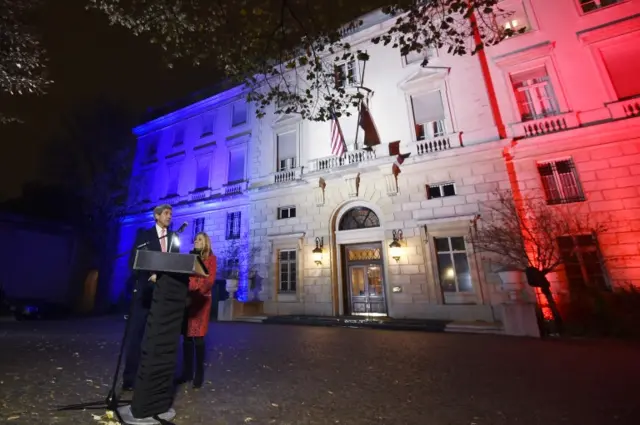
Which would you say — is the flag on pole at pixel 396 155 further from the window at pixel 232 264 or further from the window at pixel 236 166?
the window at pixel 232 264

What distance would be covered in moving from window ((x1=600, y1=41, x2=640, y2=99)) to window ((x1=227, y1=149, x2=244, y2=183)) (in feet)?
62.7

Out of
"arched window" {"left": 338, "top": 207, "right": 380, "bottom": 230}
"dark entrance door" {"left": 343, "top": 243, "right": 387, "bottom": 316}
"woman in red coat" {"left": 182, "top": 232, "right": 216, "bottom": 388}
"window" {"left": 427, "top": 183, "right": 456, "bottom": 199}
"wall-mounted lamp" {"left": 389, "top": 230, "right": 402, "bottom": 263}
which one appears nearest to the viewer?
"woman in red coat" {"left": 182, "top": 232, "right": 216, "bottom": 388}

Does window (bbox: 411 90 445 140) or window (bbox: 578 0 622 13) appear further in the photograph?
window (bbox: 411 90 445 140)

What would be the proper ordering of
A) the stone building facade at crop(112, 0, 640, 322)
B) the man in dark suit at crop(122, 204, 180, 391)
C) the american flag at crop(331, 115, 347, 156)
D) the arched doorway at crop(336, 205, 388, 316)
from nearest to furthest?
the man in dark suit at crop(122, 204, 180, 391) < the stone building facade at crop(112, 0, 640, 322) < the arched doorway at crop(336, 205, 388, 316) < the american flag at crop(331, 115, 347, 156)

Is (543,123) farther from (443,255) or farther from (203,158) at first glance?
(203,158)

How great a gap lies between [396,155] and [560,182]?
672cm

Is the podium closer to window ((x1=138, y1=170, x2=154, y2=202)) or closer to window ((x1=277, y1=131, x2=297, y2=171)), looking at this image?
window ((x1=277, y1=131, x2=297, y2=171))

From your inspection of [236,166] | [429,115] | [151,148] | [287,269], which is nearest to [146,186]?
[151,148]

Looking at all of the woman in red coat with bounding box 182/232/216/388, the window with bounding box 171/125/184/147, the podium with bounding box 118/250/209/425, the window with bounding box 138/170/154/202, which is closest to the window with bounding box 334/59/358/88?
the window with bounding box 171/125/184/147

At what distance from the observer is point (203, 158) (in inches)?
847

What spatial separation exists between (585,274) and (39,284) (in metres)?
31.7

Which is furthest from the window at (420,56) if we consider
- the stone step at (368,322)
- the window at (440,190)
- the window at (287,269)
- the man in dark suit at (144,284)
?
the man in dark suit at (144,284)

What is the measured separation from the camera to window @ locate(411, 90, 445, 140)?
14703 millimetres

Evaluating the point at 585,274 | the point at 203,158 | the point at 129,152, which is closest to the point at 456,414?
the point at 585,274
